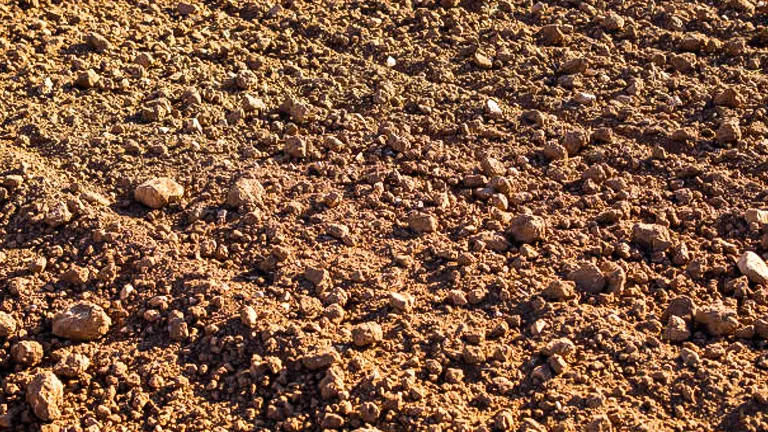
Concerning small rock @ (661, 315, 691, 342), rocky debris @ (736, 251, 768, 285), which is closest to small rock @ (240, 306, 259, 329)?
small rock @ (661, 315, 691, 342)

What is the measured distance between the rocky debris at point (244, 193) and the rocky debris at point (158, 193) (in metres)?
0.21

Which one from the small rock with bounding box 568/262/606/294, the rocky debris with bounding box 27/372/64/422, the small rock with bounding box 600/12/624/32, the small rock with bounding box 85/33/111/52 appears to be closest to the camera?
the rocky debris with bounding box 27/372/64/422

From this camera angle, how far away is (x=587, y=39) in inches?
200

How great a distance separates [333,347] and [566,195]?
1317mm

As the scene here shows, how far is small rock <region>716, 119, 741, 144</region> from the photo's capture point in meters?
4.37

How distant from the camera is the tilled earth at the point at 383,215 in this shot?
126 inches

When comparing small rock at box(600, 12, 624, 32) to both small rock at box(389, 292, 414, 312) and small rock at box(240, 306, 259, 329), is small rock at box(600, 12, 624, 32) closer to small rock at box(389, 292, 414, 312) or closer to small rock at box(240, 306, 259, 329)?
small rock at box(389, 292, 414, 312)

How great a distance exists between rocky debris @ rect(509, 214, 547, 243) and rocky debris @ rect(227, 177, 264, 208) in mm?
1019

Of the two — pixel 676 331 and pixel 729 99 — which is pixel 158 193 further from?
pixel 729 99

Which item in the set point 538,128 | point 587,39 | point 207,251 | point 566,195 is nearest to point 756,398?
point 566,195

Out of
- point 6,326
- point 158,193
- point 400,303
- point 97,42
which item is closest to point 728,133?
point 400,303

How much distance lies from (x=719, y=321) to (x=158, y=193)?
2.15 metres

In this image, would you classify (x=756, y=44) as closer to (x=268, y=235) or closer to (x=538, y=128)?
(x=538, y=128)

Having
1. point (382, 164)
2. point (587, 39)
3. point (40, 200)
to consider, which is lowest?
point (40, 200)
